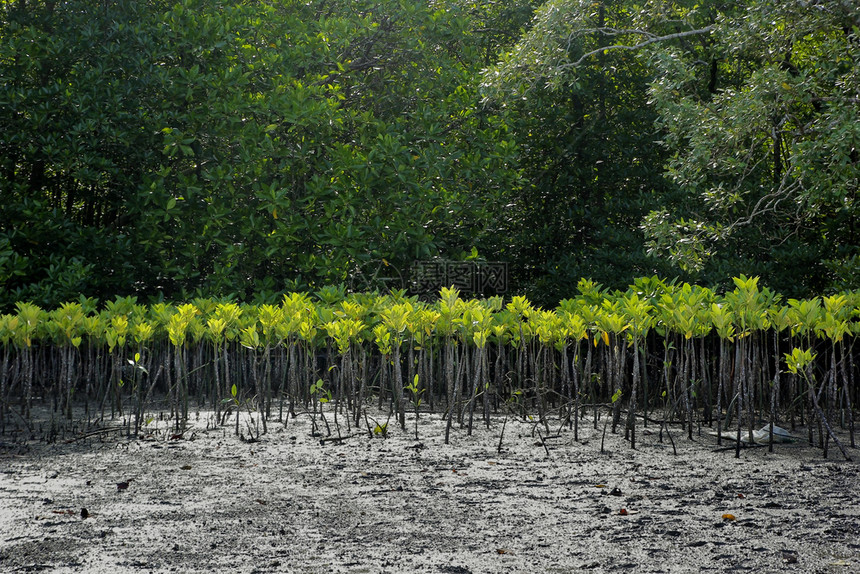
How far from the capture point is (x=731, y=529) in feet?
9.78

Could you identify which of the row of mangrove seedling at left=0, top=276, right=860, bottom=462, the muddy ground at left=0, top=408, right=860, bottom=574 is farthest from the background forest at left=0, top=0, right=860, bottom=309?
the muddy ground at left=0, top=408, right=860, bottom=574

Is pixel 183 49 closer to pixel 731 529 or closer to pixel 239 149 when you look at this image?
pixel 239 149

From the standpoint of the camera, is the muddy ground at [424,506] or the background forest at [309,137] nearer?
the muddy ground at [424,506]

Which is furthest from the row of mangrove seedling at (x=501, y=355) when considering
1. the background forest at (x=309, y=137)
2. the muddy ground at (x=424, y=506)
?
the background forest at (x=309, y=137)

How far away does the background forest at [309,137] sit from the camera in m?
8.40

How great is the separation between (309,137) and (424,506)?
21.9 ft

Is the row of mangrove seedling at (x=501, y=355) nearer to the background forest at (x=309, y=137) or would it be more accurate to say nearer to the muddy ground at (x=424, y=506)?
the muddy ground at (x=424, y=506)

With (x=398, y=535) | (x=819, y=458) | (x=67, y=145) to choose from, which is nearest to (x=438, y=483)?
(x=398, y=535)

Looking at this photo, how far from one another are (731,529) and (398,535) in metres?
1.27

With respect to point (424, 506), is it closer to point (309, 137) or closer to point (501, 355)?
point (501, 355)

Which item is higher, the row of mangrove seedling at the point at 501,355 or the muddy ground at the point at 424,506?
the row of mangrove seedling at the point at 501,355

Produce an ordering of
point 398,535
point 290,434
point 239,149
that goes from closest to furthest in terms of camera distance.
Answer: point 398,535 → point 290,434 → point 239,149

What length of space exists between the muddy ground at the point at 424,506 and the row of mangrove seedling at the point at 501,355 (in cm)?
35

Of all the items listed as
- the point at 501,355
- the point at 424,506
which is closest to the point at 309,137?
the point at 501,355
